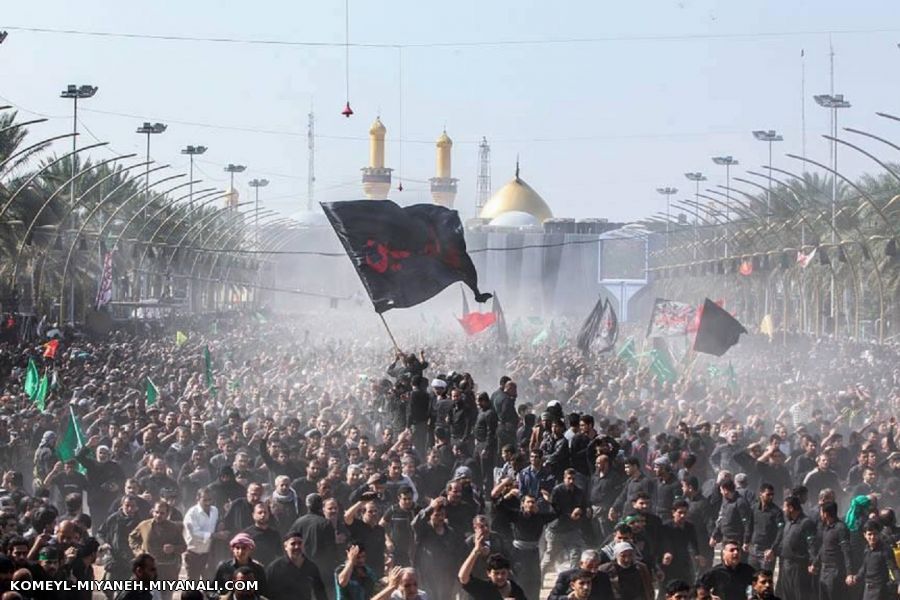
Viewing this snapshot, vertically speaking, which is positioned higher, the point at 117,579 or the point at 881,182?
the point at 881,182

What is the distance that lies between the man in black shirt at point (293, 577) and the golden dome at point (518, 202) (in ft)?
478

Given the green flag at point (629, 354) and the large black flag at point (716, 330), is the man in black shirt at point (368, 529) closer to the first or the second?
the large black flag at point (716, 330)

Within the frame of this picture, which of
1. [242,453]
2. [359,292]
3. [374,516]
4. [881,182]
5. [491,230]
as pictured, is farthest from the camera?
[491,230]

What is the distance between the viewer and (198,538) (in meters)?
12.2

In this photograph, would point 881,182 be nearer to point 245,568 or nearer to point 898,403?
point 898,403

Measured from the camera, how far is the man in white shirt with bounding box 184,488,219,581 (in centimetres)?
1213

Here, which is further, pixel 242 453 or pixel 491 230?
pixel 491 230

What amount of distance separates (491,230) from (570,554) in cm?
12278

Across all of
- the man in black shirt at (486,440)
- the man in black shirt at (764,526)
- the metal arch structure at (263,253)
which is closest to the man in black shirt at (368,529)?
the man in black shirt at (764,526)

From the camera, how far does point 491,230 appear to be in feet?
444

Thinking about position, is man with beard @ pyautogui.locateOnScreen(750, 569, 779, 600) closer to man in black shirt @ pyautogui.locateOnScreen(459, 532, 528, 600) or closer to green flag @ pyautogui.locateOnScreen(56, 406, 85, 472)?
man in black shirt @ pyautogui.locateOnScreen(459, 532, 528, 600)

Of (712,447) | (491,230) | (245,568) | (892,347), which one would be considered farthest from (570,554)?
(491,230)

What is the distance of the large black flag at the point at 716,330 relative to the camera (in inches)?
1102

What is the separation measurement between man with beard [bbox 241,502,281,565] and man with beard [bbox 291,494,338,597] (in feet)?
0.47
